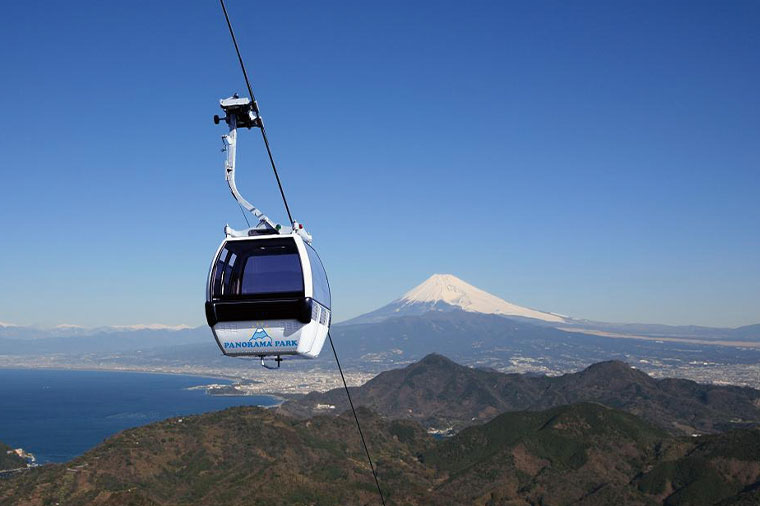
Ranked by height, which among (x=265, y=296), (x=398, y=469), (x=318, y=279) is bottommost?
(x=398, y=469)

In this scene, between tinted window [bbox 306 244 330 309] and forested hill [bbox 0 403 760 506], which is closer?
tinted window [bbox 306 244 330 309]

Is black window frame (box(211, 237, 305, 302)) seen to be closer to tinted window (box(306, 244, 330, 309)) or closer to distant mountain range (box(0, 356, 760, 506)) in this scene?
tinted window (box(306, 244, 330, 309))

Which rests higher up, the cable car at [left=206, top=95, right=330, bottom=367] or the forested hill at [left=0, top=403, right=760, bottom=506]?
the cable car at [left=206, top=95, right=330, bottom=367]

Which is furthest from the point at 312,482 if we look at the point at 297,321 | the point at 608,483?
the point at 297,321

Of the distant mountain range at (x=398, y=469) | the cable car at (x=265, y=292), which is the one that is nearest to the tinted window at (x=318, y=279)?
Result: the cable car at (x=265, y=292)

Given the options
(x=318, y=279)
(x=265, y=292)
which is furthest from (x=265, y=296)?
(x=318, y=279)

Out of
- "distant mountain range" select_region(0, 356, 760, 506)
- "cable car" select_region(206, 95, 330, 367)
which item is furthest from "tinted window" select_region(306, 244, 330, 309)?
"distant mountain range" select_region(0, 356, 760, 506)

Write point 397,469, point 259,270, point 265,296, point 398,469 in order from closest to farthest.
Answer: point 265,296
point 259,270
point 397,469
point 398,469

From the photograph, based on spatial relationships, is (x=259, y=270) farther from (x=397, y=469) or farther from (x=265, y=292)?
(x=397, y=469)
